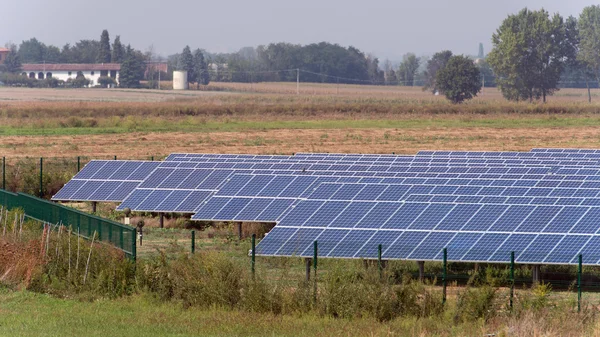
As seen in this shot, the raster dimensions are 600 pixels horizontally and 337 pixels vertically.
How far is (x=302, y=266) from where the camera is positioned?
24.2 meters

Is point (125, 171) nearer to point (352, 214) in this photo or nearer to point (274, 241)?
point (352, 214)

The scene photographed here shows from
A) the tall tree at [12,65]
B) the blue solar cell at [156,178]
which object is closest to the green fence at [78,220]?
the blue solar cell at [156,178]

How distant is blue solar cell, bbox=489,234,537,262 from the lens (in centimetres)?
2128

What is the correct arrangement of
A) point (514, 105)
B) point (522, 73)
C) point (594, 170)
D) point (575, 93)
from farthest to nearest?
point (575, 93)
point (522, 73)
point (514, 105)
point (594, 170)

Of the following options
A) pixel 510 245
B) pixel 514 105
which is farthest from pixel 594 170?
pixel 514 105

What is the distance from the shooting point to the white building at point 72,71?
179250 millimetres

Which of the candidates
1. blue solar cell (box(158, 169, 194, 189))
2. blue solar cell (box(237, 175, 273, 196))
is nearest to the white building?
blue solar cell (box(158, 169, 194, 189))

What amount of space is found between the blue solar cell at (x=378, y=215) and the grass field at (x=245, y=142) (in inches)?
78.5

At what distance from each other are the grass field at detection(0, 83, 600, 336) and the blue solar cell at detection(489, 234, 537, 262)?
139 cm

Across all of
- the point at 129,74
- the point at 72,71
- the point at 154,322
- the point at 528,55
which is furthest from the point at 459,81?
the point at 154,322

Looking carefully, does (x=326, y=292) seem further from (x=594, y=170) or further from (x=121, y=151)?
(x=121, y=151)

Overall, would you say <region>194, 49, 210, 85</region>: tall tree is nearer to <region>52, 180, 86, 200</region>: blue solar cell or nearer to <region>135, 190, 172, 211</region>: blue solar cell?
<region>52, 180, 86, 200</region>: blue solar cell

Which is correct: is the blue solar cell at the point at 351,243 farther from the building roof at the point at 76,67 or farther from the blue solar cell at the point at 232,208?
the building roof at the point at 76,67

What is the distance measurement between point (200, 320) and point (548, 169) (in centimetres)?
2123
